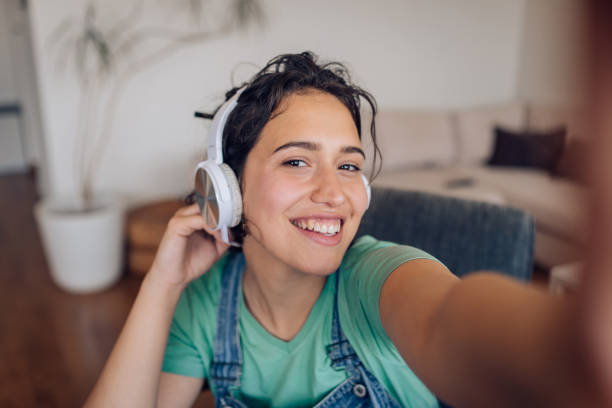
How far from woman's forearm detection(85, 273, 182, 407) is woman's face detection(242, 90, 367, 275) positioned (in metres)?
0.25

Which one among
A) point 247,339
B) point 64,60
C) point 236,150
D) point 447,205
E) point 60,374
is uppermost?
point 64,60

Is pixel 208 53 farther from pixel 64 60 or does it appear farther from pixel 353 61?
pixel 353 61

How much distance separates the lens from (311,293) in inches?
32.9

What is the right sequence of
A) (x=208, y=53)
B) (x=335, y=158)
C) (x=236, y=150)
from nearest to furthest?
(x=335, y=158) → (x=236, y=150) → (x=208, y=53)

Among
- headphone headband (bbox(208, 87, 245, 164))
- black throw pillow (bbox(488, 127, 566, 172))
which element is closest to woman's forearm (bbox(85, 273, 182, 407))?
headphone headband (bbox(208, 87, 245, 164))

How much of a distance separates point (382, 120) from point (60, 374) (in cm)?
234

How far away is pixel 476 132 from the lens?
3.49 m

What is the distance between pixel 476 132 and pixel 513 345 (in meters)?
3.48

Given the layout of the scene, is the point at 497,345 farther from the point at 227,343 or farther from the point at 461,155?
the point at 461,155

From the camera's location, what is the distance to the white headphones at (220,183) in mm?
721

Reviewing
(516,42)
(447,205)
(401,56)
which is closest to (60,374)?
(447,205)

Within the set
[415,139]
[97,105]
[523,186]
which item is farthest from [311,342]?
[415,139]

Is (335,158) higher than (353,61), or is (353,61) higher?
(353,61)

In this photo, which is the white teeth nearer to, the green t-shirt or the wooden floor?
the green t-shirt
